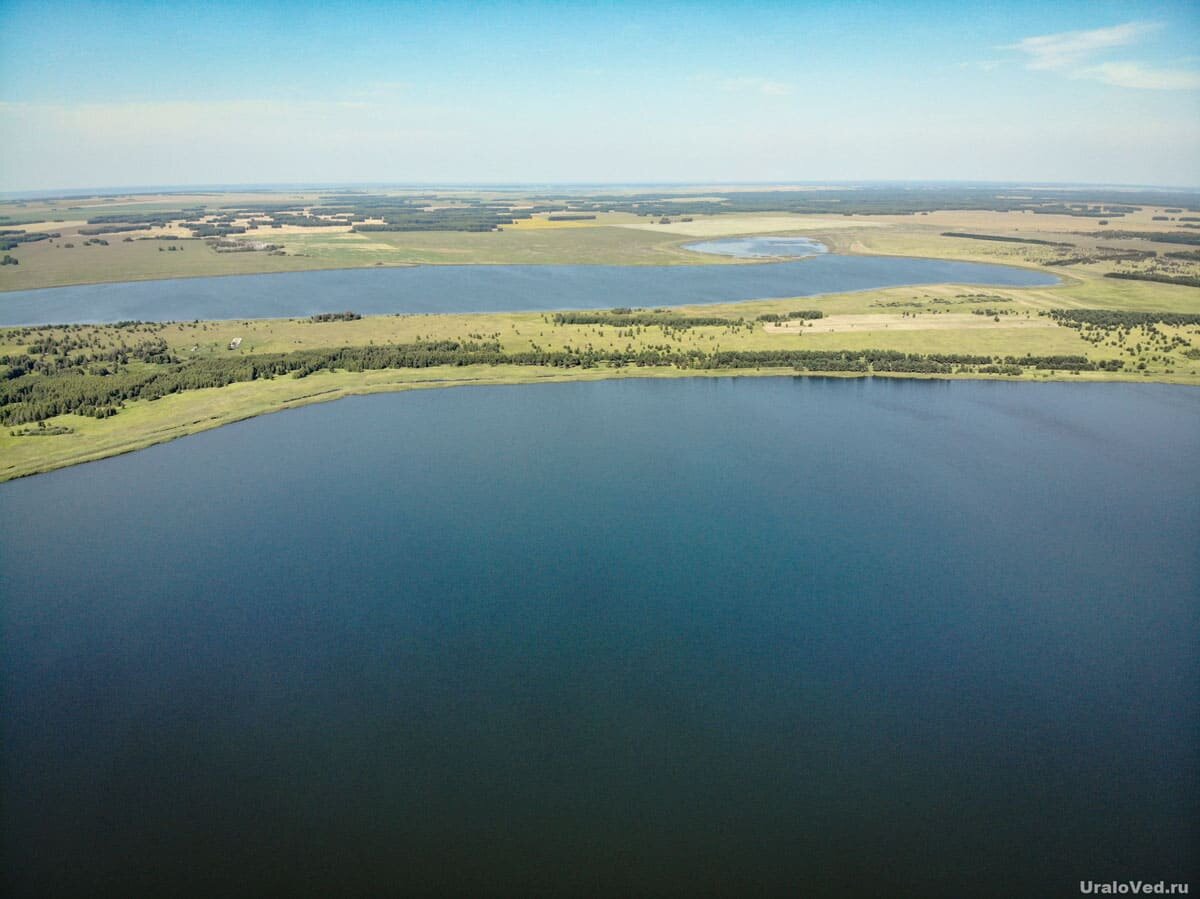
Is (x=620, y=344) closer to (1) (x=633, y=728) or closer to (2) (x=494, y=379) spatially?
(2) (x=494, y=379)

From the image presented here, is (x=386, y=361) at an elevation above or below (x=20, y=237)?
below

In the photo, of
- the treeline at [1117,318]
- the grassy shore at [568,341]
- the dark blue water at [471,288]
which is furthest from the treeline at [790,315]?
the treeline at [1117,318]

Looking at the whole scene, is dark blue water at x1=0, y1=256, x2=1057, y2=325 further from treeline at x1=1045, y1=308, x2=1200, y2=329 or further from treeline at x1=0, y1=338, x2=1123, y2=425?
treeline at x1=1045, y1=308, x2=1200, y2=329

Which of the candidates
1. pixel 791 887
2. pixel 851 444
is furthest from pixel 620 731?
pixel 851 444

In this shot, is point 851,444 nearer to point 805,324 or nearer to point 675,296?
point 805,324

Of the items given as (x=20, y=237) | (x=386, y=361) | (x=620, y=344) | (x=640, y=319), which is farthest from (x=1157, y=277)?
(x=20, y=237)

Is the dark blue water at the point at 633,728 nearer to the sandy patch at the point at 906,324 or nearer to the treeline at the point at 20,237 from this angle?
the sandy patch at the point at 906,324

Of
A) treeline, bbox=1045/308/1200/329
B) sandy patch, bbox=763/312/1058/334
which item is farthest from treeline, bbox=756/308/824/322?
treeline, bbox=1045/308/1200/329
